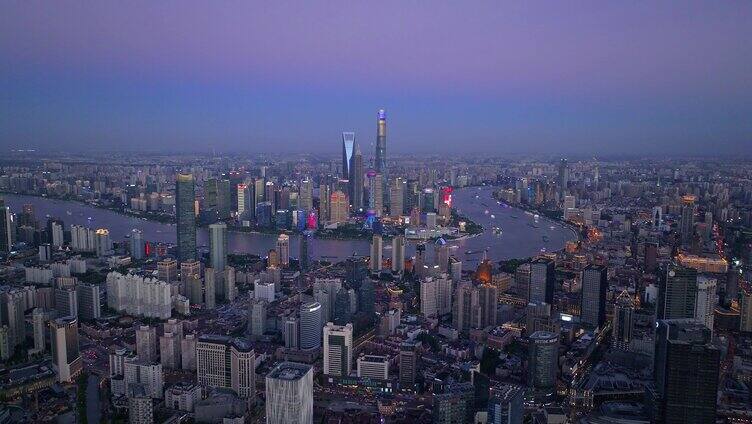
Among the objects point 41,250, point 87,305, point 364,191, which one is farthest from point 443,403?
point 364,191

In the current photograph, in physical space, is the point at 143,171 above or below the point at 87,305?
above

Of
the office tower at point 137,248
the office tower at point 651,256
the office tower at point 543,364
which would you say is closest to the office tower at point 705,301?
the office tower at point 543,364

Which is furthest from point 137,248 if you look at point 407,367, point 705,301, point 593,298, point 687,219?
point 687,219

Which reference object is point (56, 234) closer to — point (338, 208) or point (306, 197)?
point (306, 197)

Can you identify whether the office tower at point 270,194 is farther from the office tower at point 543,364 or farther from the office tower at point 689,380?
the office tower at point 689,380

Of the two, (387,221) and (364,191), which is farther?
(364,191)

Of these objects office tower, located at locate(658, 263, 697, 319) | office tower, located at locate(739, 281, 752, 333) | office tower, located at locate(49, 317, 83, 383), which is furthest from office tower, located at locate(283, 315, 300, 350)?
office tower, located at locate(739, 281, 752, 333)

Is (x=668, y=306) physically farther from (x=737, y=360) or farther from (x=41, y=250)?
(x=41, y=250)
